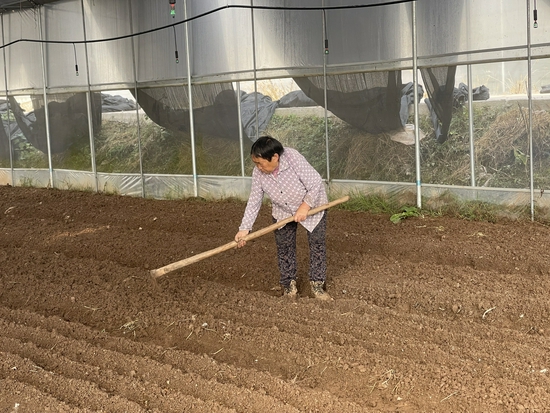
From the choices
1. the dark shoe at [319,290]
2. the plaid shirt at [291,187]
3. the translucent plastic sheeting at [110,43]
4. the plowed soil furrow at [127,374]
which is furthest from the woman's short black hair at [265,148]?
the translucent plastic sheeting at [110,43]

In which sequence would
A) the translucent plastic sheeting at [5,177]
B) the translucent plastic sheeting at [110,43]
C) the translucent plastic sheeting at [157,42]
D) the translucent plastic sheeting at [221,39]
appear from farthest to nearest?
the translucent plastic sheeting at [5,177], the translucent plastic sheeting at [110,43], the translucent plastic sheeting at [157,42], the translucent plastic sheeting at [221,39]

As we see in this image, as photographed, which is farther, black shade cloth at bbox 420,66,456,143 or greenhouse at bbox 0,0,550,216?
black shade cloth at bbox 420,66,456,143

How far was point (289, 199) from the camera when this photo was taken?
5.30m

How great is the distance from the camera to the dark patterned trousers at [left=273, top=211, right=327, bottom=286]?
17.9ft

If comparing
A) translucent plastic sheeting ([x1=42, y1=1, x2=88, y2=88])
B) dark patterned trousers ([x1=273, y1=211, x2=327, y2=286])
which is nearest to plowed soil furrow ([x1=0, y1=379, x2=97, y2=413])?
dark patterned trousers ([x1=273, y1=211, x2=327, y2=286])

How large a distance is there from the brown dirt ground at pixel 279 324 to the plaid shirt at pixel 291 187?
26.5 inches

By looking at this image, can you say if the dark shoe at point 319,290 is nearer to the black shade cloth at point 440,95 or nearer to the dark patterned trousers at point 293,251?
the dark patterned trousers at point 293,251

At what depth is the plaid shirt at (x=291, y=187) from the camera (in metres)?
5.22

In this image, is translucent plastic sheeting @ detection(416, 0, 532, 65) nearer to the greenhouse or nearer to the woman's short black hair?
the greenhouse

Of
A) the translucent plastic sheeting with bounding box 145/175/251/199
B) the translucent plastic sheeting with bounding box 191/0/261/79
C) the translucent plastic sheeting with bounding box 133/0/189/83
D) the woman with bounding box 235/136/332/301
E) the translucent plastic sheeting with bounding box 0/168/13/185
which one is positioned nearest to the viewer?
the woman with bounding box 235/136/332/301

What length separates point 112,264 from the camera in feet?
22.5

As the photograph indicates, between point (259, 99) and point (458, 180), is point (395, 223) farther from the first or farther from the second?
point (259, 99)

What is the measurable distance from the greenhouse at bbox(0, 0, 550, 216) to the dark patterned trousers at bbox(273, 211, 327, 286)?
10.4 ft

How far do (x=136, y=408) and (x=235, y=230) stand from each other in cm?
479
